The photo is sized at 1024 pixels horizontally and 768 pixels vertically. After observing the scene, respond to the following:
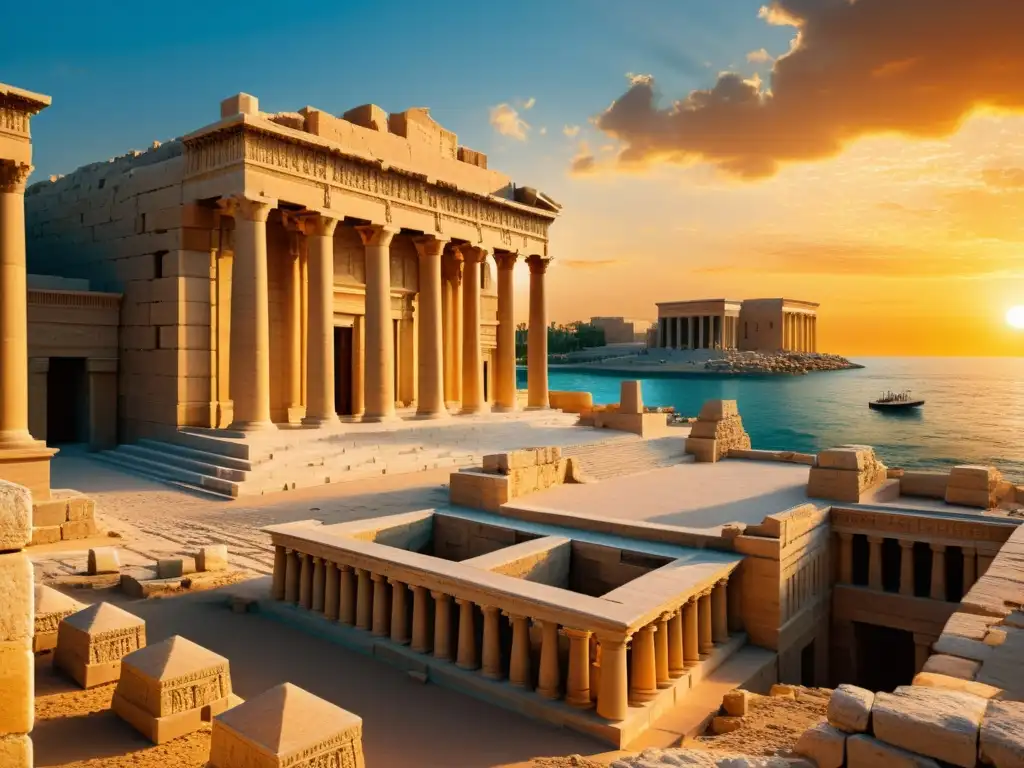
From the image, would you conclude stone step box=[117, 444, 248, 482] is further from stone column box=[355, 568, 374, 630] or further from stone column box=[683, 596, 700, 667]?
stone column box=[683, 596, 700, 667]

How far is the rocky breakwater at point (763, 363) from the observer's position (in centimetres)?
11428

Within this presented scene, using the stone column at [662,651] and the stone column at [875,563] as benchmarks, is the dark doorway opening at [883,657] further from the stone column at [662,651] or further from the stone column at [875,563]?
the stone column at [662,651]

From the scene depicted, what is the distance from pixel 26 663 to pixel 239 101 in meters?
20.9

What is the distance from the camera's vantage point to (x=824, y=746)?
484 cm

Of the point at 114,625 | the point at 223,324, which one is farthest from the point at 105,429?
the point at 114,625

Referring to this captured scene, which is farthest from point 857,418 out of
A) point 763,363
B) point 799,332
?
point 799,332

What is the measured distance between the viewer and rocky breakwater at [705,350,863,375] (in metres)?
114

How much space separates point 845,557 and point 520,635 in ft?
25.4

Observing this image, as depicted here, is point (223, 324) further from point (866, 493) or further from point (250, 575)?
point (866, 493)

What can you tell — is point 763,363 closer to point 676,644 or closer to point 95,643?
point 676,644

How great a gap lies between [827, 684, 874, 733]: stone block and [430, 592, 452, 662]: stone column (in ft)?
13.4

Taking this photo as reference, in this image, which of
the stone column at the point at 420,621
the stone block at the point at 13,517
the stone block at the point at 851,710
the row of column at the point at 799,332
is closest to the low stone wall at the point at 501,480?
the stone column at the point at 420,621

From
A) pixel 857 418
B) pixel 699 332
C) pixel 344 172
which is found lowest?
pixel 857 418

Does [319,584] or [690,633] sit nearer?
[690,633]
